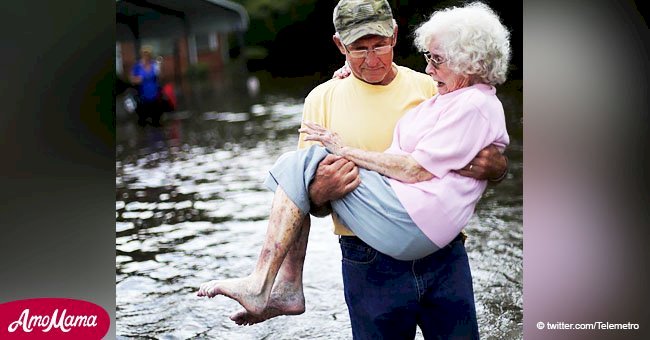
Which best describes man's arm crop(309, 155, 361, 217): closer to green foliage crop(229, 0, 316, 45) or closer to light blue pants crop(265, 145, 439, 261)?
light blue pants crop(265, 145, 439, 261)

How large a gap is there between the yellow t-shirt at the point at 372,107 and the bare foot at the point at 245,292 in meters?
0.31

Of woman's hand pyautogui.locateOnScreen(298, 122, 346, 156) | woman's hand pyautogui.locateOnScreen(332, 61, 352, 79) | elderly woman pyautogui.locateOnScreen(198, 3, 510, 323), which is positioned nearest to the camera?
elderly woman pyautogui.locateOnScreen(198, 3, 510, 323)

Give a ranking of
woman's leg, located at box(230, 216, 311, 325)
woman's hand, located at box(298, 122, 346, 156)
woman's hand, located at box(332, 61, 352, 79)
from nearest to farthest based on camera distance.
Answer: woman's hand, located at box(298, 122, 346, 156)
woman's hand, located at box(332, 61, 352, 79)
woman's leg, located at box(230, 216, 311, 325)

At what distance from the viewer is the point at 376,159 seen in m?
2.25

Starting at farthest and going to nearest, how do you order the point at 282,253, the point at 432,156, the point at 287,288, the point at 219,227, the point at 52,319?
the point at 219,227, the point at 52,319, the point at 287,288, the point at 282,253, the point at 432,156

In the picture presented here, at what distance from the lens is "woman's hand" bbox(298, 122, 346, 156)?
229 cm

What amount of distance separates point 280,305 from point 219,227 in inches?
31.0

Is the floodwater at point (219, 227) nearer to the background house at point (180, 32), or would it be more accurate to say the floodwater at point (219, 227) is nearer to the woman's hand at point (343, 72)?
the background house at point (180, 32)

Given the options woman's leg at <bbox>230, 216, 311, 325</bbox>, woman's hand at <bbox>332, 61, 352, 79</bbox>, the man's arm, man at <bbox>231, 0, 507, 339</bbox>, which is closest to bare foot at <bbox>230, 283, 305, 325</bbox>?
woman's leg at <bbox>230, 216, 311, 325</bbox>

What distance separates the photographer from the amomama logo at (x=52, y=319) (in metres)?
3.10

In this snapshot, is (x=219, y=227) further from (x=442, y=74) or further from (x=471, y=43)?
(x=471, y=43)

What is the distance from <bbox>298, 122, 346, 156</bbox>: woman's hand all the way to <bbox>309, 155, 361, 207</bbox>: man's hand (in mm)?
41

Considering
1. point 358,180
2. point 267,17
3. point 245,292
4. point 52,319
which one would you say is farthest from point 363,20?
point 52,319

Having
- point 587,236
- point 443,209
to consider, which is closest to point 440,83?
point 443,209
